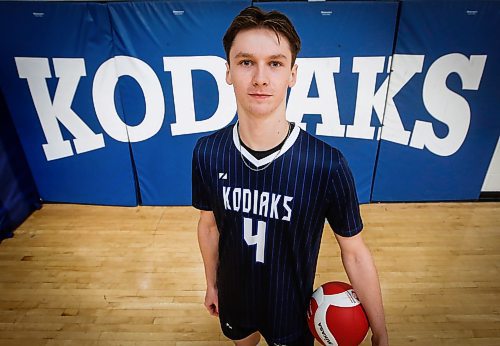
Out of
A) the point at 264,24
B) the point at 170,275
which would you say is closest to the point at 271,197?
the point at 264,24

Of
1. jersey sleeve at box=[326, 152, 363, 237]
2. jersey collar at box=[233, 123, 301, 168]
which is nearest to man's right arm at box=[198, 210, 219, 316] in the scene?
jersey collar at box=[233, 123, 301, 168]

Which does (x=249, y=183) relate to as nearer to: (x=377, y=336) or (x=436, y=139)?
(x=377, y=336)

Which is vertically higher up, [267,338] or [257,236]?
[257,236]

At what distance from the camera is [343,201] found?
117 centimetres

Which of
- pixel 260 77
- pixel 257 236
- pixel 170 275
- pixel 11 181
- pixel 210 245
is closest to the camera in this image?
pixel 260 77

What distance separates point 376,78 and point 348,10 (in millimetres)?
788

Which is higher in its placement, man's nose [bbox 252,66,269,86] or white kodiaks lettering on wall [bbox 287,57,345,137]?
man's nose [bbox 252,66,269,86]

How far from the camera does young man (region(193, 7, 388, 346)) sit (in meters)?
1.06

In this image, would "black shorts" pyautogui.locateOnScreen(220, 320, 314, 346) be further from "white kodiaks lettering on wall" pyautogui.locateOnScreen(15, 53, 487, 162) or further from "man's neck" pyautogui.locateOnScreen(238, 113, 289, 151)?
"white kodiaks lettering on wall" pyautogui.locateOnScreen(15, 53, 487, 162)

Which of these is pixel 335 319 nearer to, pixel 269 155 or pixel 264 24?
pixel 269 155

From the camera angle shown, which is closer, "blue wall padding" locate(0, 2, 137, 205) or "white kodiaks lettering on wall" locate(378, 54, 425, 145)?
"blue wall padding" locate(0, 2, 137, 205)

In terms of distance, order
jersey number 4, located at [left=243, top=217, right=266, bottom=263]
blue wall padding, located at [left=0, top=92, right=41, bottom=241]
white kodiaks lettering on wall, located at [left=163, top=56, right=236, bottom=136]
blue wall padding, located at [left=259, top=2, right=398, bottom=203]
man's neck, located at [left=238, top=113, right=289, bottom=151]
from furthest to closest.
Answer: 1. blue wall padding, located at [left=0, top=92, right=41, bottom=241]
2. white kodiaks lettering on wall, located at [left=163, top=56, right=236, bottom=136]
3. blue wall padding, located at [left=259, top=2, right=398, bottom=203]
4. jersey number 4, located at [left=243, top=217, right=266, bottom=263]
5. man's neck, located at [left=238, top=113, right=289, bottom=151]

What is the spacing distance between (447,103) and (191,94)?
9.54ft

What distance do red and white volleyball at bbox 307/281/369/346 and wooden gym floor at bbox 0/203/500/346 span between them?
1.31 metres
